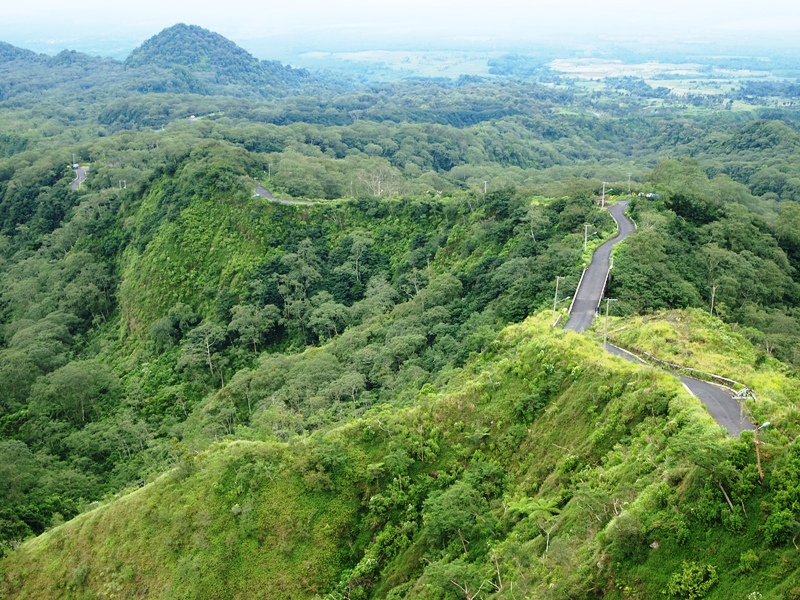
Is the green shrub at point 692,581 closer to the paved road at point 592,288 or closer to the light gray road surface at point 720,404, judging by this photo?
the light gray road surface at point 720,404

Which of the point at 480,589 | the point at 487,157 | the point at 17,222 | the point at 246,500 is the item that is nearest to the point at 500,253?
the point at 246,500

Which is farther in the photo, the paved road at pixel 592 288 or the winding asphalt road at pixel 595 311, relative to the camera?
the paved road at pixel 592 288

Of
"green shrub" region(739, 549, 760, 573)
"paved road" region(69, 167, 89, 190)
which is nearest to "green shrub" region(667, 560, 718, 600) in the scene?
"green shrub" region(739, 549, 760, 573)

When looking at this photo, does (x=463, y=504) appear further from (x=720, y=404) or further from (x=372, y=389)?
(x=372, y=389)

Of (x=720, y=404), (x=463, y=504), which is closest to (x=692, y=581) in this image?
(x=720, y=404)

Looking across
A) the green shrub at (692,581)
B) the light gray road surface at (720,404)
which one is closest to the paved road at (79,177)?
the light gray road surface at (720,404)

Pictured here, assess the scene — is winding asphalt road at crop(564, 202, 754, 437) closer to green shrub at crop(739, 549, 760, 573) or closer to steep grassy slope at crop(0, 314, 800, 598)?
steep grassy slope at crop(0, 314, 800, 598)
